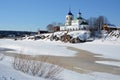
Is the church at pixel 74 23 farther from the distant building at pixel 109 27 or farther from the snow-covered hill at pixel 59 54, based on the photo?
the snow-covered hill at pixel 59 54

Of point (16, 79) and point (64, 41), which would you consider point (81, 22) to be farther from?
point (16, 79)

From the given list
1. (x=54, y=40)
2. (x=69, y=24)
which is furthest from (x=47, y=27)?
(x=54, y=40)

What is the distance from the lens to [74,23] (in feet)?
385

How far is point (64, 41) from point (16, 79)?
289 ft

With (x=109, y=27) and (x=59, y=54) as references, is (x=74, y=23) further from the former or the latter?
(x=59, y=54)

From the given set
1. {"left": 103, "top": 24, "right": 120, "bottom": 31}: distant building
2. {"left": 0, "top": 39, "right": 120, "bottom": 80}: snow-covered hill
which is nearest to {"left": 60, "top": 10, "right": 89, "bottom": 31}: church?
{"left": 103, "top": 24, "right": 120, "bottom": 31}: distant building

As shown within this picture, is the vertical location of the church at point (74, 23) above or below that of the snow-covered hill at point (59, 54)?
above

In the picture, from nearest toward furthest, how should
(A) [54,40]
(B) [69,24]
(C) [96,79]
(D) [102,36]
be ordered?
(C) [96,79]
(D) [102,36]
(A) [54,40]
(B) [69,24]

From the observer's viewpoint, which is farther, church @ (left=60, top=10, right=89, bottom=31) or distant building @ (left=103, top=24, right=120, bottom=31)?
church @ (left=60, top=10, right=89, bottom=31)

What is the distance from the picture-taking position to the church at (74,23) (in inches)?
4486

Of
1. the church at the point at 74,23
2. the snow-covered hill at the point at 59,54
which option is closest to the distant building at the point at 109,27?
the church at the point at 74,23

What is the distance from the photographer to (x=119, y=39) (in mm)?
82000

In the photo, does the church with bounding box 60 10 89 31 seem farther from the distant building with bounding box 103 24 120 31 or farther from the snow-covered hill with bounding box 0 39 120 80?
the snow-covered hill with bounding box 0 39 120 80

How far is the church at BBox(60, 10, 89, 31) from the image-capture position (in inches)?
4486
